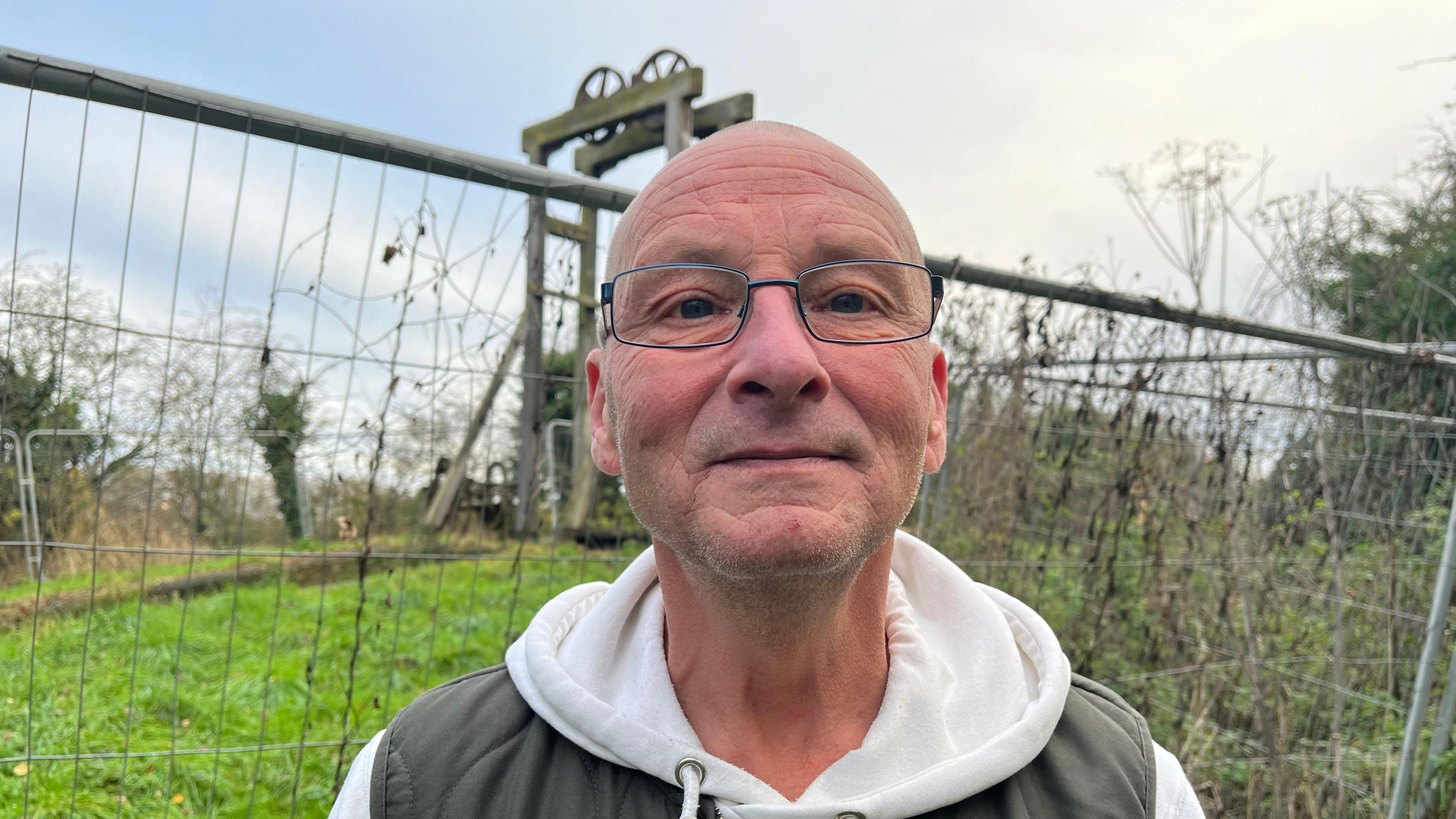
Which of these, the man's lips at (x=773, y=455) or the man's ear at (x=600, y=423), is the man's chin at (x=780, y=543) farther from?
the man's ear at (x=600, y=423)

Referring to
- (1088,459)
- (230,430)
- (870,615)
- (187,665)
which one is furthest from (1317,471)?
(187,665)

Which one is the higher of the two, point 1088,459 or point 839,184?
point 839,184

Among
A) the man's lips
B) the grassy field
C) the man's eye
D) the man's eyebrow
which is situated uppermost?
the man's eyebrow

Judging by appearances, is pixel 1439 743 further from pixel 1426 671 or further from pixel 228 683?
pixel 228 683

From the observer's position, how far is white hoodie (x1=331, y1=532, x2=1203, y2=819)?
1073mm

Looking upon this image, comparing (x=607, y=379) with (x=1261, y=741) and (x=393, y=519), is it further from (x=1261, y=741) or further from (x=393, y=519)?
(x=1261, y=741)

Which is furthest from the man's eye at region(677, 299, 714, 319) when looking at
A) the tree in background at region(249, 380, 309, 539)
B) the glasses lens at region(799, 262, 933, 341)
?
the tree in background at region(249, 380, 309, 539)

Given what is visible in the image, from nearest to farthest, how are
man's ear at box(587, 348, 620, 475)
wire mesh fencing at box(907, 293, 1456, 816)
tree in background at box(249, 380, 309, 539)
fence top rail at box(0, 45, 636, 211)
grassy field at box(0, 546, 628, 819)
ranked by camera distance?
man's ear at box(587, 348, 620, 475), fence top rail at box(0, 45, 636, 211), tree in background at box(249, 380, 309, 539), grassy field at box(0, 546, 628, 819), wire mesh fencing at box(907, 293, 1456, 816)

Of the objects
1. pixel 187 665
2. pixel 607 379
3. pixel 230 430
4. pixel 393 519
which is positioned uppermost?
pixel 607 379

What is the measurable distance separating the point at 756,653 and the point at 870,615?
0.67 ft

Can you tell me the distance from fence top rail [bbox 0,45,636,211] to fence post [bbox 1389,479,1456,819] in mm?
4048

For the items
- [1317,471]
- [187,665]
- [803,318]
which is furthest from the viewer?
[187,665]

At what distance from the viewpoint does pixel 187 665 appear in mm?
4090

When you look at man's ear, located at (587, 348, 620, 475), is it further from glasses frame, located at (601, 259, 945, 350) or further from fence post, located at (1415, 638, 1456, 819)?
fence post, located at (1415, 638, 1456, 819)
